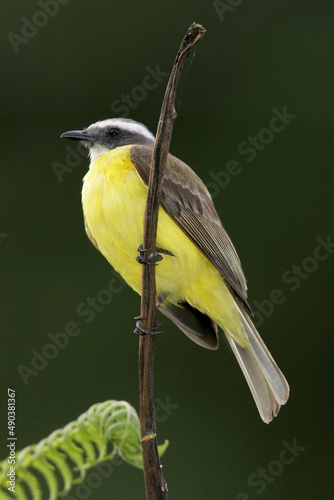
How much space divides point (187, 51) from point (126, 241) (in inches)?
56.9

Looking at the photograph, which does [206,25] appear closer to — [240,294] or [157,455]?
[240,294]

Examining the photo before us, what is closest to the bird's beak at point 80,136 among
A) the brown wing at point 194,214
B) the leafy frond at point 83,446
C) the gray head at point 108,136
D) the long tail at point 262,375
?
the gray head at point 108,136

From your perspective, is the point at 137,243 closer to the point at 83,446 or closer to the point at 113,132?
the point at 113,132

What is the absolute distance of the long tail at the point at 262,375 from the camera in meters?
2.61

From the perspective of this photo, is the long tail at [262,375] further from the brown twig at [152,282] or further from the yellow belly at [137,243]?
the brown twig at [152,282]

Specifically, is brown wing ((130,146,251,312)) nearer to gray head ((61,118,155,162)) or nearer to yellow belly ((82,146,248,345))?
yellow belly ((82,146,248,345))

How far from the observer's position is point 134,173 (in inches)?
111

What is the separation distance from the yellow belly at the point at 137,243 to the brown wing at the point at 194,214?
0.04 metres

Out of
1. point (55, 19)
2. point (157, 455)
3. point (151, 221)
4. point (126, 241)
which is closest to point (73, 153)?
point (55, 19)

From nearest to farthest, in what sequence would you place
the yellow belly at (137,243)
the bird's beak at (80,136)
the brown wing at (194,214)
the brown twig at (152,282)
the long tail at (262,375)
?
the brown twig at (152,282) < the long tail at (262,375) < the yellow belly at (137,243) < the brown wing at (194,214) < the bird's beak at (80,136)

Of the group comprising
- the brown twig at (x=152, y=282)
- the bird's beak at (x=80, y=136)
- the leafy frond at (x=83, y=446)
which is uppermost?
the bird's beak at (x=80, y=136)

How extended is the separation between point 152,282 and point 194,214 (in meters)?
1.27

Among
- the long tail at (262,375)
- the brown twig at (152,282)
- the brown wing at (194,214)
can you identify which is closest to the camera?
the brown twig at (152,282)

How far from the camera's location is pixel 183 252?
280cm
